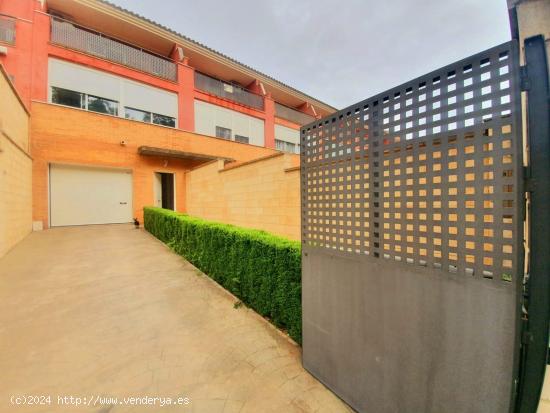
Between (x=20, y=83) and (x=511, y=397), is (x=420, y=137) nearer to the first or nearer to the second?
(x=511, y=397)

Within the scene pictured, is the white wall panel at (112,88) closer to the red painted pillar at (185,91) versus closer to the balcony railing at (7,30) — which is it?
the red painted pillar at (185,91)

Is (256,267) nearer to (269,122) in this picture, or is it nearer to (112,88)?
(112,88)

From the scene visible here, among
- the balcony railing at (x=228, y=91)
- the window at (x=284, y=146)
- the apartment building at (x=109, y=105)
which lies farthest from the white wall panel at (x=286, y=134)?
the apartment building at (x=109, y=105)

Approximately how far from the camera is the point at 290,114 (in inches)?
773

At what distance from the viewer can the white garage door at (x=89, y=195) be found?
34.0ft

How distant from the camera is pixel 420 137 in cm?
148

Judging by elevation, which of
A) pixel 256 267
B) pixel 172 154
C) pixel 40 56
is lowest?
pixel 256 267

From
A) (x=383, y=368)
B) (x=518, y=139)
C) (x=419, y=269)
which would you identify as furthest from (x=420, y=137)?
(x=383, y=368)

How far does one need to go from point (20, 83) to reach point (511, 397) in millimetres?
14894

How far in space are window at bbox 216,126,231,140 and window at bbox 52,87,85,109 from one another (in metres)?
6.65

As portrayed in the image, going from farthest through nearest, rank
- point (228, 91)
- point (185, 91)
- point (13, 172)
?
point (228, 91), point (185, 91), point (13, 172)

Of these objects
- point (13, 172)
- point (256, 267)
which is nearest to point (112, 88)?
point (13, 172)

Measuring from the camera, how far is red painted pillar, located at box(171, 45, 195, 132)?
528 inches

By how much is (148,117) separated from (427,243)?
555 inches
